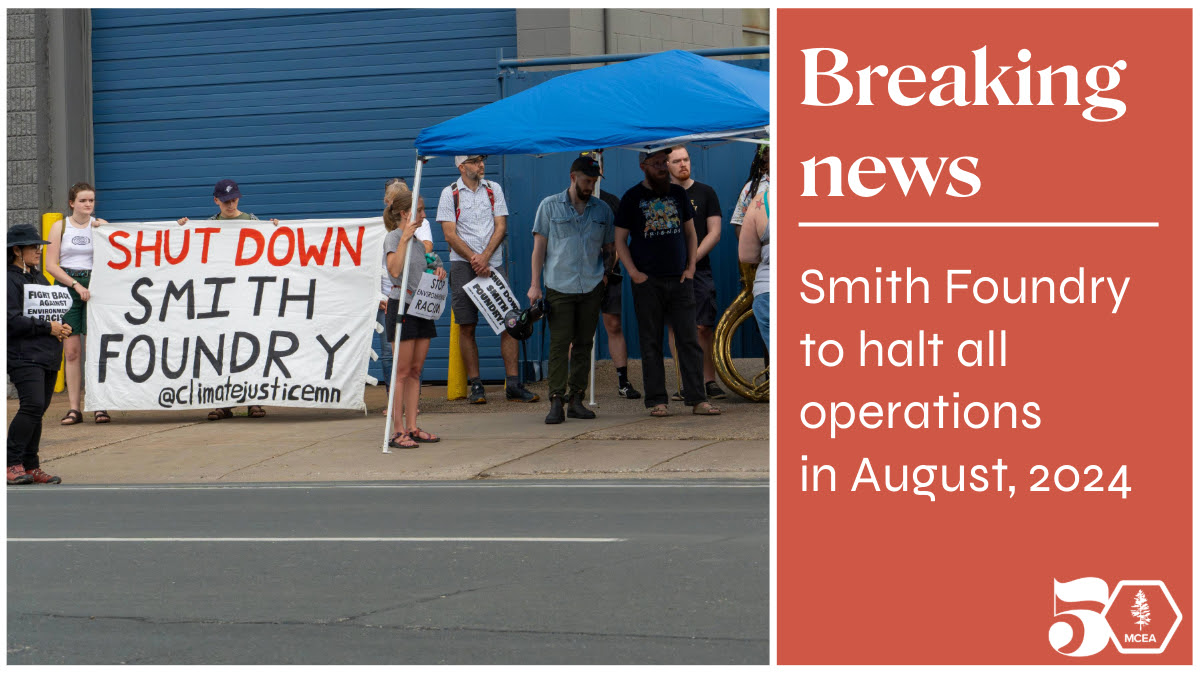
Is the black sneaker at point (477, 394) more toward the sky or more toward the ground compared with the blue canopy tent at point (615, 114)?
more toward the ground

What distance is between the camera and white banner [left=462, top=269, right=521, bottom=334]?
44.4 feet

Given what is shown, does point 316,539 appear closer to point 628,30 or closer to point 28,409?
point 28,409

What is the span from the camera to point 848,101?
399cm

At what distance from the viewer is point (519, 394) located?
14.5 m

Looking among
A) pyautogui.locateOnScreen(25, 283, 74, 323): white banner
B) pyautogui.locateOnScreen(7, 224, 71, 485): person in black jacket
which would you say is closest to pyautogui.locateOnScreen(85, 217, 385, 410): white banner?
pyautogui.locateOnScreen(7, 224, 71, 485): person in black jacket

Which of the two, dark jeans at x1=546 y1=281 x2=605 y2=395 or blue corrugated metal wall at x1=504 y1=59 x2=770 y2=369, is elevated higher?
blue corrugated metal wall at x1=504 y1=59 x2=770 y2=369

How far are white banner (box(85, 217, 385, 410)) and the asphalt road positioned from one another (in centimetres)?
342

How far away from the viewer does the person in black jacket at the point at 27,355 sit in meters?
10.4

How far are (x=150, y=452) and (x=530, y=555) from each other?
213 inches

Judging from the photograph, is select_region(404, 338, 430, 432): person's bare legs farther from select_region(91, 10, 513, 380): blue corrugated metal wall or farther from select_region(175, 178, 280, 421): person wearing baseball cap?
select_region(91, 10, 513, 380): blue corrugated metal wall

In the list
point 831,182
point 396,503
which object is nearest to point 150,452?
point 396,503

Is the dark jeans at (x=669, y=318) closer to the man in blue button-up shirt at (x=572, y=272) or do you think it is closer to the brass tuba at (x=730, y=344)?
the man in blue button-up shirt at (x=572, y=272)

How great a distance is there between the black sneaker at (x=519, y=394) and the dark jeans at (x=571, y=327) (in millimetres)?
1868

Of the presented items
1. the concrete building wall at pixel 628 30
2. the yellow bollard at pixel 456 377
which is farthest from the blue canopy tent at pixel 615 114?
the concrete building wall at pixel 628 30
